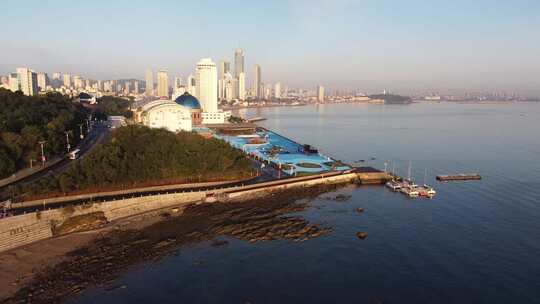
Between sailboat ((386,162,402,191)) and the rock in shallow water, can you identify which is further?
sailboat ((386,162,402,191))

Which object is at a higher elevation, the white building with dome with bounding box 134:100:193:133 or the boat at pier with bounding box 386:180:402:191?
the white building with dome with bounding box 134:100:193:133

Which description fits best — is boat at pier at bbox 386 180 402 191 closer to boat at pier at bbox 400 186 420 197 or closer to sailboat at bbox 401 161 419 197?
sailboat at bbox 401 161 419 197

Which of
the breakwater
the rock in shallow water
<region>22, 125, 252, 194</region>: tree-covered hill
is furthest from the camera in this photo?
<region>22, 125, 252, 194</region>: tree-covered hill

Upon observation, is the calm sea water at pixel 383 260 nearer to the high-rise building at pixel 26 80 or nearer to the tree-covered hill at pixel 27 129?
the tree-covered hill at pixel 27 129

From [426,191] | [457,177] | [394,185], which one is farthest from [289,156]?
[457,177]

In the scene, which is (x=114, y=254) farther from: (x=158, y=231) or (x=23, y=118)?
(x=23, y=118)

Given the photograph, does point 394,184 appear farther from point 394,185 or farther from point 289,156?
point 289,156

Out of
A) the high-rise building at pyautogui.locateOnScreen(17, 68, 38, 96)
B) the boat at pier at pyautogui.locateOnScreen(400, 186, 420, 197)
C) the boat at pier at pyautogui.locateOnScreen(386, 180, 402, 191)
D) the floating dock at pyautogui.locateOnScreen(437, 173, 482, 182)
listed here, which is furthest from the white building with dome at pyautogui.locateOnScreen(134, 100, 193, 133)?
the high-rise building at pyautogui.locateOnScreen(17, 68, 38, 96)

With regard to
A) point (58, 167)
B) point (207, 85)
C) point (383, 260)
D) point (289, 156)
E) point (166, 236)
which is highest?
point (207, 85)

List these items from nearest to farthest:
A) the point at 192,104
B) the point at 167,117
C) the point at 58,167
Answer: the point at 58,167, the point at 167,117, the point at 192,104
